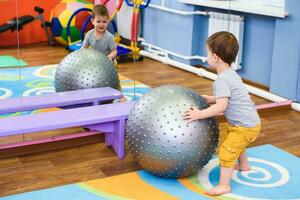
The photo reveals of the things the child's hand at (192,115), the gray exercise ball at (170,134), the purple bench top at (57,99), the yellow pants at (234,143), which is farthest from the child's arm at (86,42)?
the yellow pants at (234,143)

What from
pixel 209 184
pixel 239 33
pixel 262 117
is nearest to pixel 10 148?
pixel 209 184

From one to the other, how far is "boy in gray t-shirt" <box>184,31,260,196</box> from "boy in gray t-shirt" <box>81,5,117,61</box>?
1.14 m

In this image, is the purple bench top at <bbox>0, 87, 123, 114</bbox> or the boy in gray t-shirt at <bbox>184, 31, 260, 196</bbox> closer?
the boy in gray t-shirt at <bbox>184, 31, 260, 196</bbox>

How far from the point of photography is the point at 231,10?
15.2ft

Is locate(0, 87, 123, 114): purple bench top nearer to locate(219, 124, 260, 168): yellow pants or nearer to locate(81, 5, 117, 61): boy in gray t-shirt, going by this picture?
locate(81, 5, 117, 61): boy in gray t-shirt

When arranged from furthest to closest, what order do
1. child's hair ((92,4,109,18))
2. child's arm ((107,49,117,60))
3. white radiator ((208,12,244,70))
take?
1. white radiator ((208,12,244,70))
2. child's arm ((107,49,117,60))
3. child's hair ((92,4,109,18))

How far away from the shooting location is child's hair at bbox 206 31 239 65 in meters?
2.72

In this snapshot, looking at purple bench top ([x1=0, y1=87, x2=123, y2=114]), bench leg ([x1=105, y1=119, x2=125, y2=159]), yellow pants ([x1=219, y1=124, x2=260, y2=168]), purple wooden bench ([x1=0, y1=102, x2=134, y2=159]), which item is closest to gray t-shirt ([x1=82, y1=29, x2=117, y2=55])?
purple bench top ([x1=0, y1=87, x2=123, y2=114])

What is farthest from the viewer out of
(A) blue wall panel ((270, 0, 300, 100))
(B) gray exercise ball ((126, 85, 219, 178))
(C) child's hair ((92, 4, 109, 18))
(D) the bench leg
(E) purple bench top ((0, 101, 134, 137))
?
(A) blue wall panel ((270, 0, 300, 100))

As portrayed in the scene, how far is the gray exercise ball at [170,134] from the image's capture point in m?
2.70

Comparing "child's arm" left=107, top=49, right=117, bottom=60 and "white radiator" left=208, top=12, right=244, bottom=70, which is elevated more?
"white radiator" left=208, top=12, right=244, bottom=70

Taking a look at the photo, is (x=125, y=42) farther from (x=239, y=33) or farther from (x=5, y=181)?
(x=5, y=181)

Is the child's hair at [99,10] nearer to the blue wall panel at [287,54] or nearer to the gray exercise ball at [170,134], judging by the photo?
the gray exercise ball at [170,134]

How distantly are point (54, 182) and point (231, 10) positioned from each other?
8.58 feet
